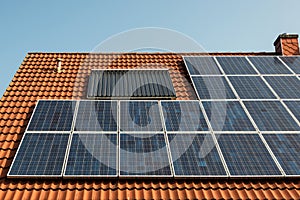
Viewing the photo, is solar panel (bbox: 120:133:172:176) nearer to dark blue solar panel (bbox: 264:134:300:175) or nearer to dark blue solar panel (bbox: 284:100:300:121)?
dark blue solar panel (bbox: 264:134:300:175)

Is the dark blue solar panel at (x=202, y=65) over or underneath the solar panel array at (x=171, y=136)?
over

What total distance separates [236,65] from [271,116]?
3.49 m

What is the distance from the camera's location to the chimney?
1277cm

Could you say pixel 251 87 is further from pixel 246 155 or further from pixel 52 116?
pixel 52 116

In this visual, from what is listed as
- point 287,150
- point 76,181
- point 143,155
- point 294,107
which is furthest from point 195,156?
point 294,107

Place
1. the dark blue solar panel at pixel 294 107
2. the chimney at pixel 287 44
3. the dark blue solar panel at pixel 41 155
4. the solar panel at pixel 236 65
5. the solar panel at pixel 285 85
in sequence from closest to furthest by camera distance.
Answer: the dark blue solar panel at pixel 41 155 → the dark blue solar panel at pixel 294 107 → the solar panel at pixel 285 85 → the solar panel at pixel 236 65 → the chimney at pixel 287 44

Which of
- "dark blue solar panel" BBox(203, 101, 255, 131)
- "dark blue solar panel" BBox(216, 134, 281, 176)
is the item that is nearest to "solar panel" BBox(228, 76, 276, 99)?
"dark blue solar panel" BBox(203, 101, 255, 131)

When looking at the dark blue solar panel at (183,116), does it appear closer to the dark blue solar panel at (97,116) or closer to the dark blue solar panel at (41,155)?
the dark blue solar panel at (97,116)

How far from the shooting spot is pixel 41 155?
6.56 meters

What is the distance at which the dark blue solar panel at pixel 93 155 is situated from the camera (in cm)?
625

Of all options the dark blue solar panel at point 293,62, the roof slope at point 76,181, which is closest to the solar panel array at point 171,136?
the roof slope at point 76,181

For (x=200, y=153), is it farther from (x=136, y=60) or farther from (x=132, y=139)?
(x=136, y=60)

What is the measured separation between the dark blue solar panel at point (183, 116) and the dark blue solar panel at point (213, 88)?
2.24 ft

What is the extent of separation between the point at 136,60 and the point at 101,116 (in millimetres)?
5031
